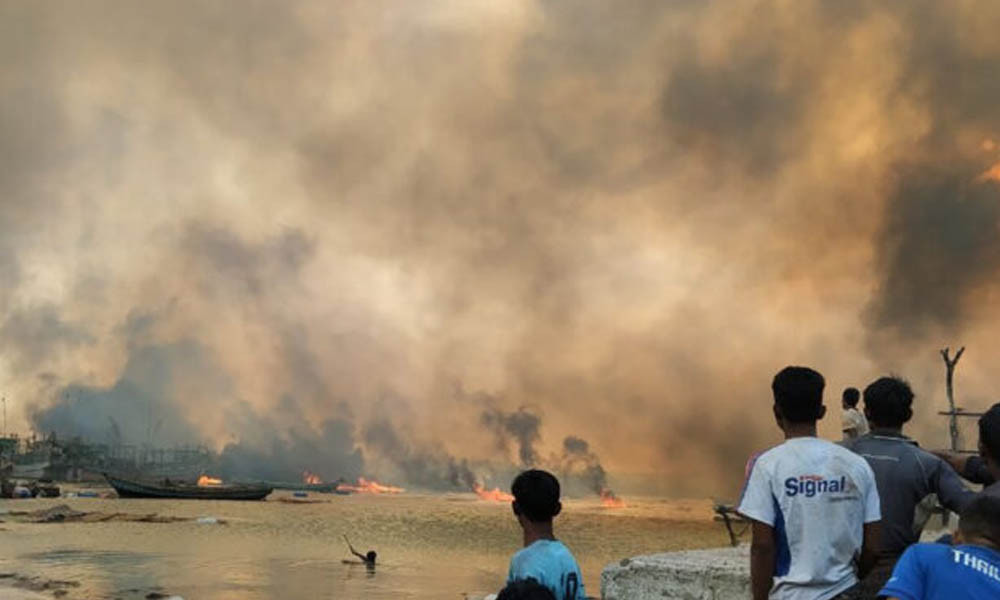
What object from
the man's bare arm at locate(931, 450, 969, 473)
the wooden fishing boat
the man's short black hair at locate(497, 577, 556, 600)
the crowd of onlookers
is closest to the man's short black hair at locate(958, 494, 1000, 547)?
the crowd of onlookers

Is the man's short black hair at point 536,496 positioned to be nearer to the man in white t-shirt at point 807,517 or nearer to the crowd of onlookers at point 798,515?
the crowd of onlookers at point 798,515

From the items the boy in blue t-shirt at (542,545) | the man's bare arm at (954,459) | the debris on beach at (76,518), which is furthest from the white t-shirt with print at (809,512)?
the debris on beach at (76,518)

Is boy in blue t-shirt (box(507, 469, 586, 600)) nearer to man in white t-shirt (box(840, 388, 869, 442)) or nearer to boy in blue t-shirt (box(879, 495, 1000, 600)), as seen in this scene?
boy in blue t-shirt (box(879, 495, 1000, 600))

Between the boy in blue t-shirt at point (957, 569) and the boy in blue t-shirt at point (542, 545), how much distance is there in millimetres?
1485

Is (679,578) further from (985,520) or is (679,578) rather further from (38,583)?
(38,583)

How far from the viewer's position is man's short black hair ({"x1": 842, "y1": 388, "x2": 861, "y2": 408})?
23.1 feet

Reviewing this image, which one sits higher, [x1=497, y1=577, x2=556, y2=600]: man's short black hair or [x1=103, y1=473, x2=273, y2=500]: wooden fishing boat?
[x1=497, y1=577, x2=556, y2=600]: man's short black hair

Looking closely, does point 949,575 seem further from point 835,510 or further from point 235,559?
point 235,559

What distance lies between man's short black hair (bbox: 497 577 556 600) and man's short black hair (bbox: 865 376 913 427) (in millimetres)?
2215

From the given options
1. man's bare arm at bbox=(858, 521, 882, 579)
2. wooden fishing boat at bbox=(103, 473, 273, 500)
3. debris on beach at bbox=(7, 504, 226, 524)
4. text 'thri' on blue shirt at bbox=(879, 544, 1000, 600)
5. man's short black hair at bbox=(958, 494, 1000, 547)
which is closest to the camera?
text 'thri' on blue shirt at bbox=(879, 544, 1000, 600)

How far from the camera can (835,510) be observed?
13.9 feet

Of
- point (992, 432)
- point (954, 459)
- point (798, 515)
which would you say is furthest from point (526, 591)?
point (954, 459)

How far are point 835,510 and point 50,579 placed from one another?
39.4m

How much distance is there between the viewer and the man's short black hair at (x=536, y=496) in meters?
4.32
